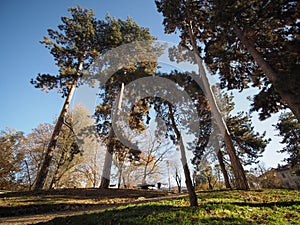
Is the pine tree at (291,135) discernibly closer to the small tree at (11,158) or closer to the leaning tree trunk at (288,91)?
the leaning tree trunk at (288,91)

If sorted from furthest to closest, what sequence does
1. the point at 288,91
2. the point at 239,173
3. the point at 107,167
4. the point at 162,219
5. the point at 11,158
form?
the point at 11,158 < the point at 107,167 < the point at 239,173 < the point at 288,91 < the point at 162,219

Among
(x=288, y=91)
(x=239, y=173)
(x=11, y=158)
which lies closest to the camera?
(x=288, y=91)

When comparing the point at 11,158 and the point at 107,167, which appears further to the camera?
the point at 11,158

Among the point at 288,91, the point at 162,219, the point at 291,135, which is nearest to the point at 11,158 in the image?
the point at 162,219

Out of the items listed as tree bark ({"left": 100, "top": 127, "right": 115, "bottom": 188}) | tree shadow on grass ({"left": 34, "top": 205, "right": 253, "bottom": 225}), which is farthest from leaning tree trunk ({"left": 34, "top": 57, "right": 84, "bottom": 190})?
tree shadow on grass ({"left": 34, "top": 205, "right": 253, "bottom": 225})

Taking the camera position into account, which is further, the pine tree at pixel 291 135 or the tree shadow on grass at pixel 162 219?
the pine tree at pixel 291 135

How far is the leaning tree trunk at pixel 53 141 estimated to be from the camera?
10039 mm

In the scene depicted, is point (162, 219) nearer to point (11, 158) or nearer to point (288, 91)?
point (288, 91)

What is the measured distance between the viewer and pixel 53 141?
1105cm

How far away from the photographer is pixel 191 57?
1434 cm

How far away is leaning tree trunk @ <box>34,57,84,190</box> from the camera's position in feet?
32.9

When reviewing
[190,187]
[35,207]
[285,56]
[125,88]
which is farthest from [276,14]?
[35,207]

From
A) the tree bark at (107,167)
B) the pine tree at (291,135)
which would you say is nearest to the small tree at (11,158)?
the tree bark at (107,167)

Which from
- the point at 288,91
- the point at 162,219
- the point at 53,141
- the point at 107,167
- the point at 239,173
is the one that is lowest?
→ the point at 162,219
